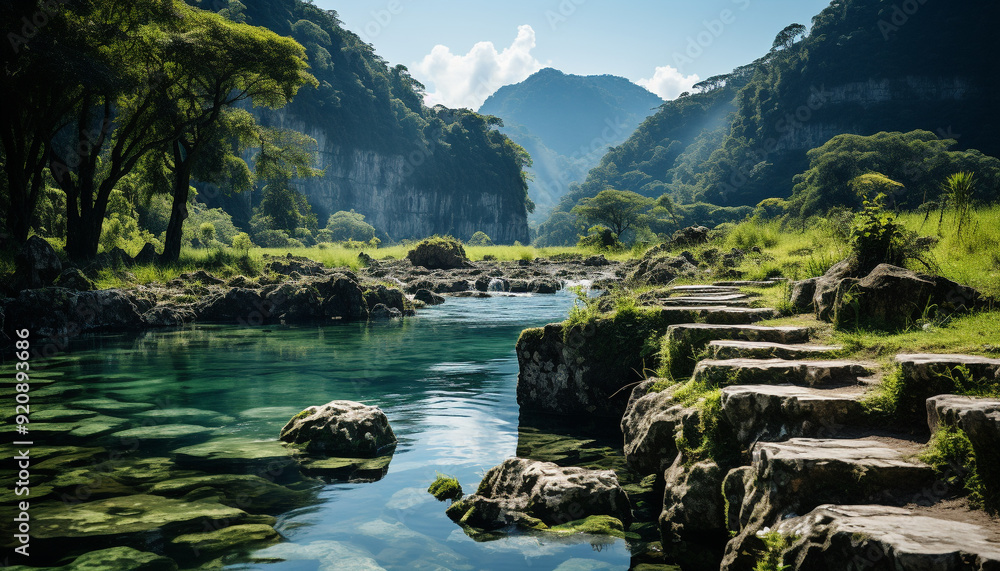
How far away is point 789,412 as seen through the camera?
129 inches

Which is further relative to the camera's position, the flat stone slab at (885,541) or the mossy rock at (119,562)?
the mossy rock at (119,562)

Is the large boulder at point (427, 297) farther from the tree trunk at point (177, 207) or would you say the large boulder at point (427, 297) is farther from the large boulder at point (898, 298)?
the large boulder at point (898, 298)

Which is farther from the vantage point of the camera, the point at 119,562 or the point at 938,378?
the point at 119,562

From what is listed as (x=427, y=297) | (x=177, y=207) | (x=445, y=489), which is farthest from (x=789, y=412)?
(x=177, y=207)

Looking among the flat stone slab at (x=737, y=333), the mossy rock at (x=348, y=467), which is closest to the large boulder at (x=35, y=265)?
the mossy rock at (x=348, y=467)

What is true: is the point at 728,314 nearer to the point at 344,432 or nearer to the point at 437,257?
the point at 344,432

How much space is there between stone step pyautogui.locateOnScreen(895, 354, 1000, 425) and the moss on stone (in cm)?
321

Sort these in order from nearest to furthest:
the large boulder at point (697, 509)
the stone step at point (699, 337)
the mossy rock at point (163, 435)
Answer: the large boulder at point (697, 509) < the stone step at point (699, 337) < the mossy rock at point (163, 435)

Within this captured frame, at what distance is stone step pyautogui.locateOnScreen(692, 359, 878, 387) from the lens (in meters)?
3.68

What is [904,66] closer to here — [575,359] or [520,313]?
[520,313]

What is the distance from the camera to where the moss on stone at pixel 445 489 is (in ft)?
15.3

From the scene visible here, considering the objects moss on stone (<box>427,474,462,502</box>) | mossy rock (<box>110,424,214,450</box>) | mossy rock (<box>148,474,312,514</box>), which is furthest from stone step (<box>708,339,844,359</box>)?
mossy rock (<box>110,424,214,450</box>)

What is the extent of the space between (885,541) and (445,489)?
3.33m

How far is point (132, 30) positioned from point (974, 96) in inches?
3827
